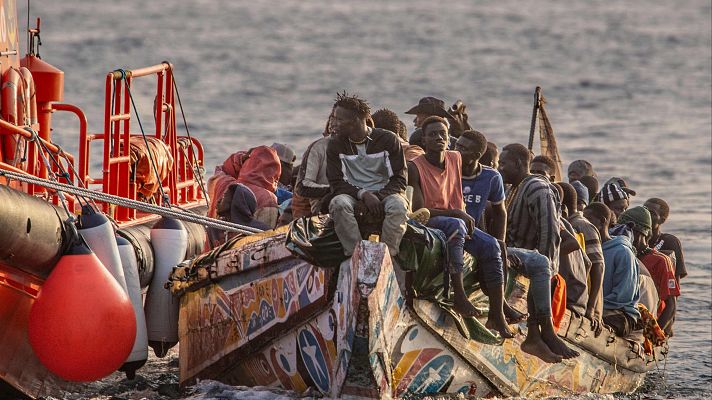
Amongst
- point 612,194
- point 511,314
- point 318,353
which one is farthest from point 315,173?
point 612,194

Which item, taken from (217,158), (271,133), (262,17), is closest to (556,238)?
(217,158)

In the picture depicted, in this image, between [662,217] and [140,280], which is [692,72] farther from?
[140,280]

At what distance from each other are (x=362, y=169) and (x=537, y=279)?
1.76 meters

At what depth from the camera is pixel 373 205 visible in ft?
34.2

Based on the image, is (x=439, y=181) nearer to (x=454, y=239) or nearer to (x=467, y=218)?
(x=467, y=218)

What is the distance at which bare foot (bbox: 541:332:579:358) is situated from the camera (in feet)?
39.1

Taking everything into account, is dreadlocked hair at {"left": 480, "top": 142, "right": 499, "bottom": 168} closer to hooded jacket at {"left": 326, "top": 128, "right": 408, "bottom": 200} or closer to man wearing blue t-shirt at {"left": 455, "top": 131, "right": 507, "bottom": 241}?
man wearing blue t-shirt at {"left": 455, "top": 131, "right": 507, "bottom": 241}

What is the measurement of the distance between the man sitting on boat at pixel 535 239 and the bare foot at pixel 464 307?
31.9 inches

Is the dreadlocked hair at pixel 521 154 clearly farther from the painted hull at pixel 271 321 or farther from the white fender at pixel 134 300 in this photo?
the white fender at pixel 134 300

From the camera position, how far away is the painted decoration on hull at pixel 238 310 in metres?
11.0

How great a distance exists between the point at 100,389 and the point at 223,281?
185cm

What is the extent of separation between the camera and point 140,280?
12.5 meters

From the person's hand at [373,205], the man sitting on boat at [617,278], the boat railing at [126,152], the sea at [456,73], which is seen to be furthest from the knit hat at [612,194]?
the person's hand at [373,205]

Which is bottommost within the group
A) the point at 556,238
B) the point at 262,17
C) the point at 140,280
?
the point at 262,17
